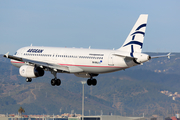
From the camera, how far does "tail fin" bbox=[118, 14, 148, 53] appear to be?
65325 mm

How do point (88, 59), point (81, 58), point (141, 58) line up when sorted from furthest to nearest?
point (81, 58), point (88, 59), point (141, 58)

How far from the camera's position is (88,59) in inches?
2633

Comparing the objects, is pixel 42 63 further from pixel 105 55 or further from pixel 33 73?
pixel 105 55

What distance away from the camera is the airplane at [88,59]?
6412 cm

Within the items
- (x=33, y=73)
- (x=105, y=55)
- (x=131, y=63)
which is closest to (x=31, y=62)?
(x=33, y=73)

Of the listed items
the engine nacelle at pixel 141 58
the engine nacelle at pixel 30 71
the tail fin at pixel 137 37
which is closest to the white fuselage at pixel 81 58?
the engine nacelle at pixel 141 58

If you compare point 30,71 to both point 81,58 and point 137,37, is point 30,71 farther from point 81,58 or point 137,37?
point 137,37

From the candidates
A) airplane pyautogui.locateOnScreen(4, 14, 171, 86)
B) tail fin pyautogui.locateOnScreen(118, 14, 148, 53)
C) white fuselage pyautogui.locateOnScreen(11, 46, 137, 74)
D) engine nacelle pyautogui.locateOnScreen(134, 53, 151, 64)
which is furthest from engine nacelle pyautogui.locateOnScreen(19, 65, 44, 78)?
engine nacelle pyautogui.locateOnScreen(134, 53, 151, 64)

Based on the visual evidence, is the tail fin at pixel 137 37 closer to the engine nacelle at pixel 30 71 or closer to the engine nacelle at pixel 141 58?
the engine nacelle at pixel 141 58

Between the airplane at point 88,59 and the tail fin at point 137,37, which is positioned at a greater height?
the tail fin at point 137,37

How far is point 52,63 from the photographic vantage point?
6969cm

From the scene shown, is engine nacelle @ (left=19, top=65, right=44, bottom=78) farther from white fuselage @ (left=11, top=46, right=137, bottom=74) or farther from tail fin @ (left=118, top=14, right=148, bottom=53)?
tail fin @ (left=118, top=14, right=148, bottom=53)

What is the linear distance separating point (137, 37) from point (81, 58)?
10763 mm

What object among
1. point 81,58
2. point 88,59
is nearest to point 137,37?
point 88,59
